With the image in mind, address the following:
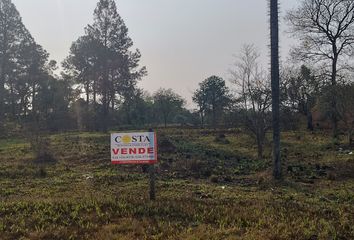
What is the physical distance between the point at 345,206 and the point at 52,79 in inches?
1582

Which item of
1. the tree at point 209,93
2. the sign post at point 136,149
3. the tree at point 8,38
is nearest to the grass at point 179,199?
the sign post at point 136,149

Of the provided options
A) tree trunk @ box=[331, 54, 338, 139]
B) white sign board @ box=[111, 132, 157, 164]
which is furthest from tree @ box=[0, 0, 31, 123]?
white sign board @ box=[111, 132, 157, 164]

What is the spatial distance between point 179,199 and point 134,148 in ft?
5.15

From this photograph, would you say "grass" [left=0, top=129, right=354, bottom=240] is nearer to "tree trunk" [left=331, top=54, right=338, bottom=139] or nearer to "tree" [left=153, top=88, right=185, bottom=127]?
"tree trunk" [left=331, top=54, right=338, bottom=139]

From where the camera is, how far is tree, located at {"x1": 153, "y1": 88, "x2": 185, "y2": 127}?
156ft

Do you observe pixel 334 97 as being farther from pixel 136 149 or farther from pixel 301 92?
pixel 136 149

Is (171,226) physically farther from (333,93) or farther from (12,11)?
(12,11)

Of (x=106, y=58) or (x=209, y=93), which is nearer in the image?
(x=106, y=58)

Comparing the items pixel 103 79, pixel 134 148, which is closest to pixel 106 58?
pixel 103 79

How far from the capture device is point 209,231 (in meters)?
5.64

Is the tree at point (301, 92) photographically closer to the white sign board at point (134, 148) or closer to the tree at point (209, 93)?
the tree at point (209, 93)

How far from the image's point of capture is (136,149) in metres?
7.95

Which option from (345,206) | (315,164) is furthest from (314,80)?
(345,206)

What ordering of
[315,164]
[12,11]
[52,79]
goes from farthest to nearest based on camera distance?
[52,79]
[12,11]
[315,164]
